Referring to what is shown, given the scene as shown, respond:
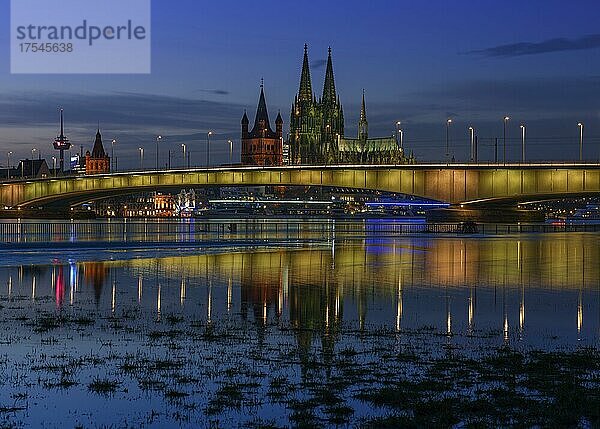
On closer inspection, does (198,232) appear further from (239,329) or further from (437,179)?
(239,329)

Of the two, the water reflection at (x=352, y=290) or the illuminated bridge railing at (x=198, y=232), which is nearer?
the water reflection at (x=352, y=290)

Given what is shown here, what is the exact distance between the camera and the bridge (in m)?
119

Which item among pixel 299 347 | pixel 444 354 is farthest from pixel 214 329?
pixel 444 354

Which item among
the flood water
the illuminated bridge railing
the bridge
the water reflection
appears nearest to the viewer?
Result: the flood water

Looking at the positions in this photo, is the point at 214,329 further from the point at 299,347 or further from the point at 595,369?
the point at 595,369

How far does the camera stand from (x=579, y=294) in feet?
114

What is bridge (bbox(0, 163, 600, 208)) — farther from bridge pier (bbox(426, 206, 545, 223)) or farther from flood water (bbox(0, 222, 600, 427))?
flood water (bbox(0, 222, 600, 427))

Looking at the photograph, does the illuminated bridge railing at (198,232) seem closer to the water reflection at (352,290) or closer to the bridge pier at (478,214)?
the bridge pier at (478,214)

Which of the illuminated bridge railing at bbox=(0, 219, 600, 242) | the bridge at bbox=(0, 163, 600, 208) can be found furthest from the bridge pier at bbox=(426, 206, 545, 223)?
the illuminated bridge railing at bbox=(0, 219, 600, 242)

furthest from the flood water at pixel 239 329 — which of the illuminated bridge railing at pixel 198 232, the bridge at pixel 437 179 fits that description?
the bridge at pixel 437 179

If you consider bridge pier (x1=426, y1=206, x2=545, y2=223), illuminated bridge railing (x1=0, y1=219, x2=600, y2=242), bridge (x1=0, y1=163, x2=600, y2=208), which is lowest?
illuminated bridge railing (x1=0, y1=219, x2=600, y2=242)

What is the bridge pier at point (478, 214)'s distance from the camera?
12500 centimetres

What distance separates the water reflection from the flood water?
3.2 inches

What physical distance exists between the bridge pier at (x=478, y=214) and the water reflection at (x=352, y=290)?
67.3 meters
